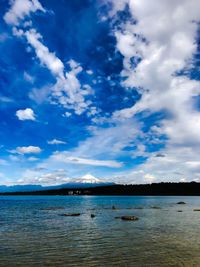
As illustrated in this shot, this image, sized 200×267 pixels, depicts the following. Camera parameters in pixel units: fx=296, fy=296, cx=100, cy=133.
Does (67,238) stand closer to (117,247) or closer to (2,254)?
(117,247)

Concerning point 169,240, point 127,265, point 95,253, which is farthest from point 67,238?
point 127,265

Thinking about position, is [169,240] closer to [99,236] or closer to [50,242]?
[99,236]

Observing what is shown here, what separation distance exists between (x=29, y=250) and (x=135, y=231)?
68.3 ft

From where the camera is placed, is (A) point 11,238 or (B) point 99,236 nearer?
(A) point 11,238

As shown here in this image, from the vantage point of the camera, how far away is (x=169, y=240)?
127 feet

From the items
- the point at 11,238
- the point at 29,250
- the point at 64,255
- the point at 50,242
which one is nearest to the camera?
the point at 64,255

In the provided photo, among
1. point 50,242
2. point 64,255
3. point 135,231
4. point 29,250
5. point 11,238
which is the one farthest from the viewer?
point 135,231

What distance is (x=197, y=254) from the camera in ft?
98.2

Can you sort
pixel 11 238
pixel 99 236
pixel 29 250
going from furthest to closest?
pixel 99 236, pixel 11 238, pixel 29 250

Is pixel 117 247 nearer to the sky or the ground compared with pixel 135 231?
nearer to the ground

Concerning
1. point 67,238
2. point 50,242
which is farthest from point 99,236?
point 50,242

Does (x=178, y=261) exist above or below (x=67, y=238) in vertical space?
below

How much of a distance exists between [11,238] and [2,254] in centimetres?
1092

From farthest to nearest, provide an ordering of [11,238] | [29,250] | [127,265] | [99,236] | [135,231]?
[135,231], [99,236], [11,238], [29,250], [127,265]
